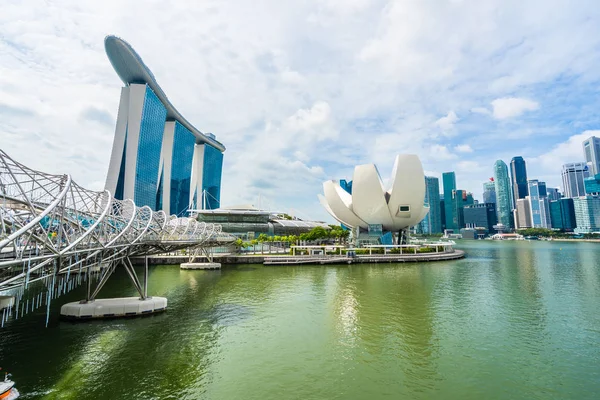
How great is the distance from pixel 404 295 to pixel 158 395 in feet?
48.3

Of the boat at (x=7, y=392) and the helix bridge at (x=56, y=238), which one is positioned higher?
the helix bridge at (x=56, y=238)

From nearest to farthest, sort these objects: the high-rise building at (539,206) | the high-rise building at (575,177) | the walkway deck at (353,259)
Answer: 1. the walkway deck at (353,259)
2. the high-rise building at (539,206)
3. the high-rise building at (575,177)

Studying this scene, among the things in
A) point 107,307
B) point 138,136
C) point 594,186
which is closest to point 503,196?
point 594,186

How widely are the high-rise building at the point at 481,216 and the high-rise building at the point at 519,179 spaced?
83.0 ft

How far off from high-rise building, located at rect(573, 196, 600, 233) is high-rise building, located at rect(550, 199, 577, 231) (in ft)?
41.4

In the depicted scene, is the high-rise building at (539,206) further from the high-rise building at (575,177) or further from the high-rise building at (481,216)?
the high-rise building at (575,177)

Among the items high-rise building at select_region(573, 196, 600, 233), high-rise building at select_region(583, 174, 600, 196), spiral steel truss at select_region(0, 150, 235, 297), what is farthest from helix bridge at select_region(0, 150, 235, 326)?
high-rise building at select_region(583, 174, 600, 196)

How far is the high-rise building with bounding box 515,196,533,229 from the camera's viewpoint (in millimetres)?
164125

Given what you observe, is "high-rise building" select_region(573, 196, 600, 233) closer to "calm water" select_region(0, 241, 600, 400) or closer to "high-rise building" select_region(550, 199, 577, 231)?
"high-rise building" select_region(550, 199, 577, 231)

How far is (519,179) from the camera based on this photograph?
19500 centimetres

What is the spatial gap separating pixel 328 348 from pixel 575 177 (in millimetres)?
227176

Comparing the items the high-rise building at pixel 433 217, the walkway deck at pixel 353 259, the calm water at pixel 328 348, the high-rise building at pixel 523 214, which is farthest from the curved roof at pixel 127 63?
the high-rise building at pixel 523 214

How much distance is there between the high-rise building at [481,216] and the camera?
558 ft

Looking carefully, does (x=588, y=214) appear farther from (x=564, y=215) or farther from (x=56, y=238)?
(x=56, y=238)
